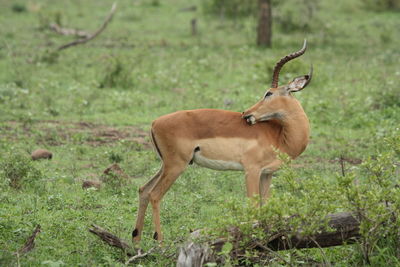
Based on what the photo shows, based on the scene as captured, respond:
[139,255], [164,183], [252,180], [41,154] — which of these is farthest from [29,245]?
[41,154]

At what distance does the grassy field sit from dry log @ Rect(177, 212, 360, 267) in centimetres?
14

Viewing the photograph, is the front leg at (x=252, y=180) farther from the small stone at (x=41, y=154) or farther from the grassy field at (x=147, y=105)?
the small stone at (x=41, y=154)

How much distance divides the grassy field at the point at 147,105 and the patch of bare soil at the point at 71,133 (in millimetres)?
28

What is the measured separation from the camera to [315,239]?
4.94m

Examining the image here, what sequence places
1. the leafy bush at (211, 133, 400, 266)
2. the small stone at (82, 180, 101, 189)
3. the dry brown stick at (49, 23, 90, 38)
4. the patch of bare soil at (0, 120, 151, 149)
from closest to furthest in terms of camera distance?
1. the leafy bush at (211, 133, 400, 266)
2. the small stone at (82, 180, 101, 189)
3. the patch of bare soil at (0, 120, 151, 149)
4. the dry brown stick at (49, 23, 90, 38)

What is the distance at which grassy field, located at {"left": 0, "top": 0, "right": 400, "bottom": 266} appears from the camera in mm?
5930

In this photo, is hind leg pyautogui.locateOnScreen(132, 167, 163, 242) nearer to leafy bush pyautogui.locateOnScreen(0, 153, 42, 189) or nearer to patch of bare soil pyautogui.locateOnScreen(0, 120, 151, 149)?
leafy bush pyautogui.locateOnScreen(0, 153, 42, 189)

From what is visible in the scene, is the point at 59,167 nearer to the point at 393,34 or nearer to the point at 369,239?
the point at 369,239

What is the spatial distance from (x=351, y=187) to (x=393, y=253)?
66 cm

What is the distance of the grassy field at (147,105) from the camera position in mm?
5930

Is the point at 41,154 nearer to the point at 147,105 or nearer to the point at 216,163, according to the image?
the point at 147,105

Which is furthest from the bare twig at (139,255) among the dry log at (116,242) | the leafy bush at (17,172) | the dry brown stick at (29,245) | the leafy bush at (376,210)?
the leafy bush at (17,172)

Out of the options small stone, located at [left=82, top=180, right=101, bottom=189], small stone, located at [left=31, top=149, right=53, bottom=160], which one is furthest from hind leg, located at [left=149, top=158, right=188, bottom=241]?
small stone, located at [left=31, top=149, right=53, bottom=160]

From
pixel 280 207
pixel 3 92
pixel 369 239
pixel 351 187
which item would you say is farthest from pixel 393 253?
pixel 3 92
